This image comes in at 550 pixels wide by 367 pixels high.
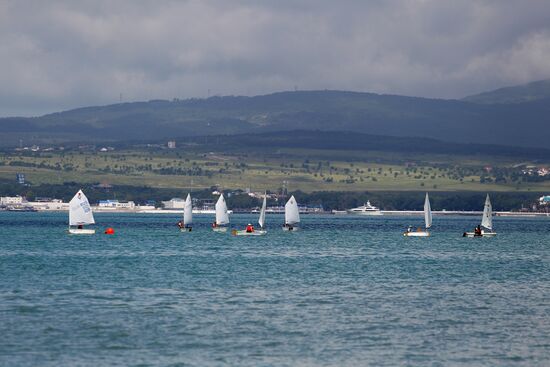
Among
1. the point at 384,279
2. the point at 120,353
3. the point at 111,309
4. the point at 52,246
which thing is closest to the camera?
the point at 120,353

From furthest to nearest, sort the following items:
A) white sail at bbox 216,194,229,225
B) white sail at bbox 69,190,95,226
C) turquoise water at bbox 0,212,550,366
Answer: white sail at bbox 216,194,229,225, white sail at bbox 69,190,95,226, turquoise water at bbox 0,212,550,366

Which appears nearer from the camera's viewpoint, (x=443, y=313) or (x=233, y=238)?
(x=443, y=313)

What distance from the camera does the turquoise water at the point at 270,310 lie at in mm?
53656

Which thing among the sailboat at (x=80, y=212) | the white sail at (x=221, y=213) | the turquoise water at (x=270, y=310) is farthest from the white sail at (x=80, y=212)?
the turquoise water at (x=270, y=310)

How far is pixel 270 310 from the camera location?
67750mm

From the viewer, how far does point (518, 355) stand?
53906 millimetres

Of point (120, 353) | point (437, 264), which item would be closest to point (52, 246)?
point (437, 264)

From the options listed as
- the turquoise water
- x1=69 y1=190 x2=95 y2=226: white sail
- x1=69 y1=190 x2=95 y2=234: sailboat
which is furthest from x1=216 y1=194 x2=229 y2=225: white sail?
the turquoise water

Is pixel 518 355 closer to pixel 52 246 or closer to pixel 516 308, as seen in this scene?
pixel 516 308

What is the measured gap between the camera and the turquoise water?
5366 cm

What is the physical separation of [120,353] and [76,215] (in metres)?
117

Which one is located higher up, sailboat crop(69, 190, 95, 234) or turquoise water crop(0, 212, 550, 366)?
sailboat crop(69, 190, 95, 234)

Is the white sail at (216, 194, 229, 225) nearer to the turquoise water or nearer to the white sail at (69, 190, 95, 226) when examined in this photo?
the white sail at (69, 190, 95, 226)

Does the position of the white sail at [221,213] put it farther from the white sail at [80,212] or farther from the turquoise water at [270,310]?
the turquoise water at [270,310]
